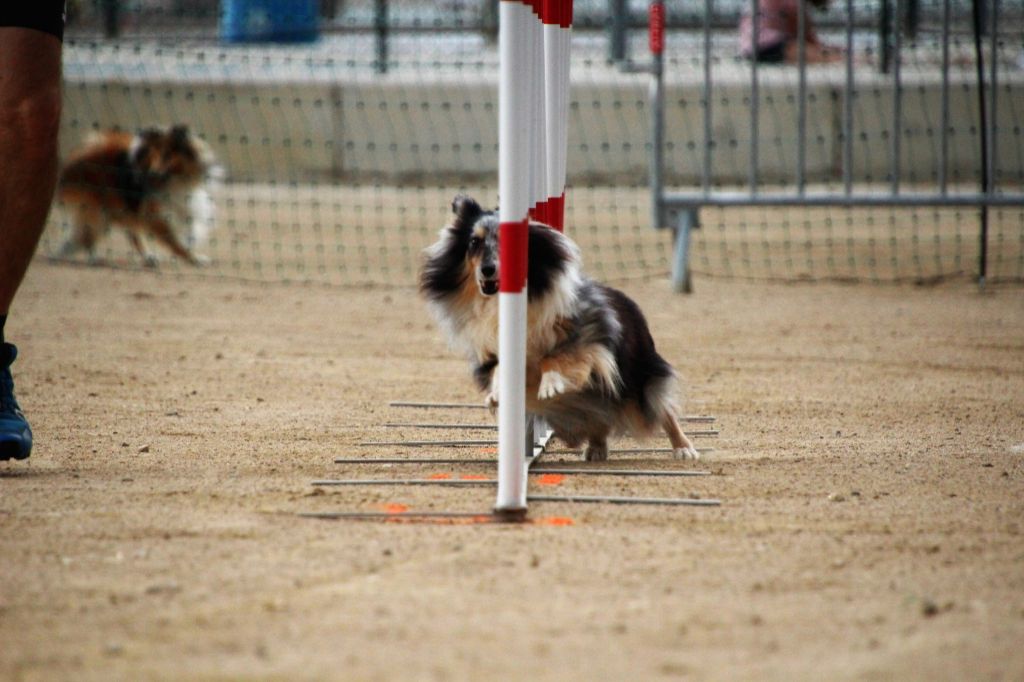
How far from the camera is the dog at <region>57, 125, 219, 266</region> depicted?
10.6m

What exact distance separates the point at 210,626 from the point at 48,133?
2.17 meters

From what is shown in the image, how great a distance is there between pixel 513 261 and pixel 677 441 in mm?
1404

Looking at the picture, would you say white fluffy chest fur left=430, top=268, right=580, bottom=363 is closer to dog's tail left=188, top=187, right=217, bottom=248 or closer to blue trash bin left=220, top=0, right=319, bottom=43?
dog's tail left=188, top=187, right=217, bottom=248

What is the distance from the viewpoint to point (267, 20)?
62.4ft

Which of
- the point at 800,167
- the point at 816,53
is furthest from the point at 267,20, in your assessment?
the point at 800,167

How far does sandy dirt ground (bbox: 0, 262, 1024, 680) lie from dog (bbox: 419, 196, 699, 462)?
23 centimetres

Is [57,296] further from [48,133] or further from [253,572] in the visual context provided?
[253,572]

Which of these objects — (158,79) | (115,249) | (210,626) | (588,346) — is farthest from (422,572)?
(158,79)

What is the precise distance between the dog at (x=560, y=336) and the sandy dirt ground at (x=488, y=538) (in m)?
0.23

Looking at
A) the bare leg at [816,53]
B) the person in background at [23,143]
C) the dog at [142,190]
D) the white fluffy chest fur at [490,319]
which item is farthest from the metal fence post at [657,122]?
the bare leg at [816,53]

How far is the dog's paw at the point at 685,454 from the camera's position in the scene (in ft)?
15.2

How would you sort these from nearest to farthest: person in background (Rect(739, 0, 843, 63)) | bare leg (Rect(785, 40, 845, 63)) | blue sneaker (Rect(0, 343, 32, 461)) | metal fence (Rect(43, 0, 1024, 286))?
blue sneaker (Rect(0, 343, 32, 461)) < metal fence (Rect(43, 0, 1024, 286)) < person in background (Rect(739, 0, 843, 63)) < bare leg (Rect(785, 40, 845, 63))

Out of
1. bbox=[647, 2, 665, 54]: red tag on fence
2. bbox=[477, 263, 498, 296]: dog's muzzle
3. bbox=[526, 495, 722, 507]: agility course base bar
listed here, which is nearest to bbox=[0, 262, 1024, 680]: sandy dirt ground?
bbox=[526, 495, 722, 507]: agility course base bar

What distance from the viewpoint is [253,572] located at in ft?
9.93
